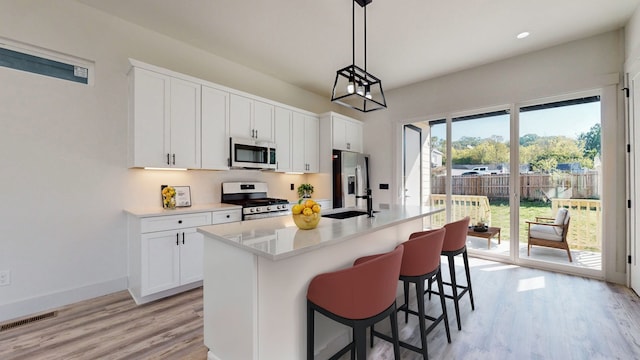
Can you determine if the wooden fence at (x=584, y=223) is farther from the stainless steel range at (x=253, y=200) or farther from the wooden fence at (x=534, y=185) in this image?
the stainless steel range at (x=253, y=200)

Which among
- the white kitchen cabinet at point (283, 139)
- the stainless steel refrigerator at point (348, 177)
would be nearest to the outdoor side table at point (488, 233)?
the stainless steel refrigerator at point (348, 177)

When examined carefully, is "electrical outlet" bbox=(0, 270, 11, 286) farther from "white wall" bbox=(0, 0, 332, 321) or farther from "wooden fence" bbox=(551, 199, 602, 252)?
"wooden fence" bbox=(551, 199, 602, 252)

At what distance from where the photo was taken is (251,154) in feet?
12.4

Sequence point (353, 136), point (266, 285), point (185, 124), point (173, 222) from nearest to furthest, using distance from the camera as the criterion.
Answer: point (266, 285)
point (173, 222)
point (185, 124)
point (353, 136)

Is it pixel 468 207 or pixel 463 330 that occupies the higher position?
pixel 468 207

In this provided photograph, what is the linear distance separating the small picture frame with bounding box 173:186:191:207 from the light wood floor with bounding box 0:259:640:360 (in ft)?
3.50

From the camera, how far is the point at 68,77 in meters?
2.70

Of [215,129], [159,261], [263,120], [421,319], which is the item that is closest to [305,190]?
[263,120]

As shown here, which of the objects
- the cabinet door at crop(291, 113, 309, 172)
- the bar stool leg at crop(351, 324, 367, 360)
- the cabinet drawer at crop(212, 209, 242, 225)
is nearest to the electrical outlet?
the cabinet drawer at crop(212, 209, 242, 225)

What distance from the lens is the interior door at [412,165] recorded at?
4.86 meters

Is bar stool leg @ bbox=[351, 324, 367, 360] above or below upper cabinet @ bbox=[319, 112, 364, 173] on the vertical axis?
below

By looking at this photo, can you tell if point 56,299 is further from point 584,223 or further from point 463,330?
point 584,223

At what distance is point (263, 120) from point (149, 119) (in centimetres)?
150

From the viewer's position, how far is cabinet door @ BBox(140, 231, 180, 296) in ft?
8.54
